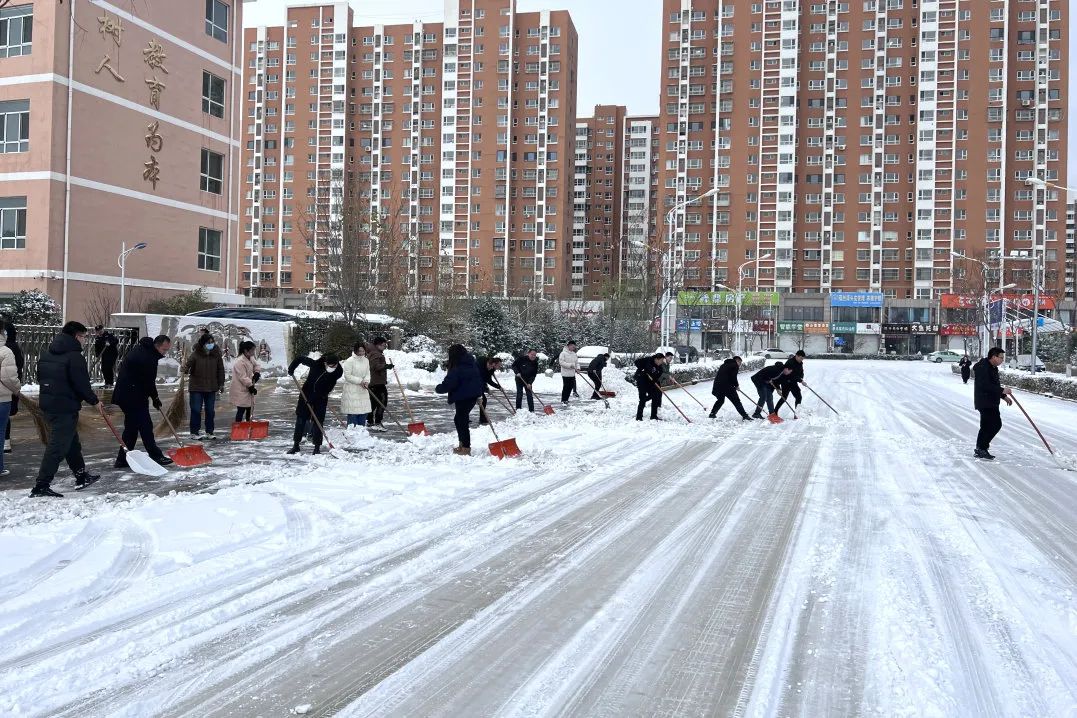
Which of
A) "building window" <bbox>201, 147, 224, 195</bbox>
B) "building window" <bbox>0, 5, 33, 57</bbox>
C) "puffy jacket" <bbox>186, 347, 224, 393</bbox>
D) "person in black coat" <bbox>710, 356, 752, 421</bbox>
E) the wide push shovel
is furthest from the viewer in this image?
"building window" <bbox>201, 147, 224, 195</bbox>

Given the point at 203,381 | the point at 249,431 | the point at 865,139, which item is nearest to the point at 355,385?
the point at 249,431

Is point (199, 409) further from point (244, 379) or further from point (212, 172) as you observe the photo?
point (212, 172)

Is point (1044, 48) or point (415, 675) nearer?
point (415, 675)

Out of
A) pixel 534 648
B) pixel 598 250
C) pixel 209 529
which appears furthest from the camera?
pixel 598 250

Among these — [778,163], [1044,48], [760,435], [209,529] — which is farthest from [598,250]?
[209,529]

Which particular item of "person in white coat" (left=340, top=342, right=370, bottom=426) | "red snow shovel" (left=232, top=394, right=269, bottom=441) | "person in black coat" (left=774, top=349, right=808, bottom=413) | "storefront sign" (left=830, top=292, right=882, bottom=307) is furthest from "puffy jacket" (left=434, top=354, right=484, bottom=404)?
"storefront sign" (left=830, top=292, right=882, bottom=307)

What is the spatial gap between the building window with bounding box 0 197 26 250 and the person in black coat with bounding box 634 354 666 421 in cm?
2434

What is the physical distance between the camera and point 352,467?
10039mm

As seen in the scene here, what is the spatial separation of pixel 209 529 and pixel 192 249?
3199 centimetres

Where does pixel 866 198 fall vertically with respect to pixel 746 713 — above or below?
above

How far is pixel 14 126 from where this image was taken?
98.1ft

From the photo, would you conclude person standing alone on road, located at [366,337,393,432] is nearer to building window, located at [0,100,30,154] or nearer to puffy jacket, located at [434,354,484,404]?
puffy jacket, located at [434,354,484,404]

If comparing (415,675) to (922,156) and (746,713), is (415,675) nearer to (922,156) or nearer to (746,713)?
(746,713)

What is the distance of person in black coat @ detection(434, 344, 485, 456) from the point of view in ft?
36.6
